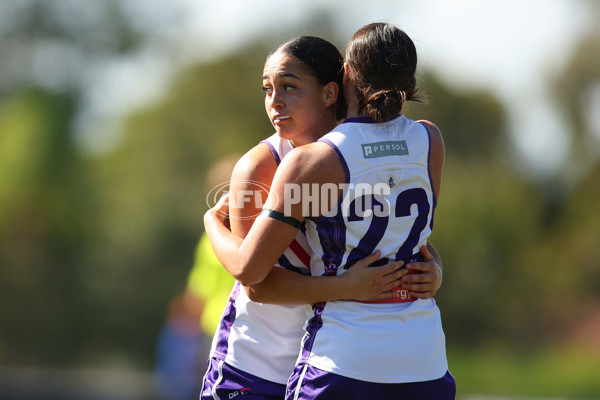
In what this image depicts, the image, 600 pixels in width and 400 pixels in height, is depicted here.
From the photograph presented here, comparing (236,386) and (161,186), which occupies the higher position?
(161,186)

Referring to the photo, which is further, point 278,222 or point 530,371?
point 530,371

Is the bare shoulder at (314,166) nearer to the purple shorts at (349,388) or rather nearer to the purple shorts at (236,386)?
the purple shorts at (349,388)

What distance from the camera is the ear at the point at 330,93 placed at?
11.1 ft

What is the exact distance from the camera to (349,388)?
2914mm

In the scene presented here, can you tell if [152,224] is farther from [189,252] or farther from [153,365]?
[153,365]

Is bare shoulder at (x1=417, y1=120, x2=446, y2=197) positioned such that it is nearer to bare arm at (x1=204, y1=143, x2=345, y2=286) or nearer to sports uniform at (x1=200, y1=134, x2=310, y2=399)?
bare arm at (x1=204, y1=143, x2=345, y2=286)

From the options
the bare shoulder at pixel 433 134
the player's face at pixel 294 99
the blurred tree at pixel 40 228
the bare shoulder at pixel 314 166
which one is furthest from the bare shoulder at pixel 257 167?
the blurred tree at pixel 40 228

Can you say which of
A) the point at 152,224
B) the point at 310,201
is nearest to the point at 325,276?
the point at 310,201

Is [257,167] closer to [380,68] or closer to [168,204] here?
[380,68]

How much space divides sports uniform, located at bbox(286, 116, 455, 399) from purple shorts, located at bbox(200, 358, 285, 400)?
0.18 metres

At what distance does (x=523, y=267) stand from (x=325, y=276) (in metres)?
25.1

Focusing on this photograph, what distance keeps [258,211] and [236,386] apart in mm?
680

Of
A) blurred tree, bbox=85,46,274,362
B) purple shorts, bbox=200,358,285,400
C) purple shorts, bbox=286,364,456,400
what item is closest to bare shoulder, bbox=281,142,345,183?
purple shorts, bbox=286,364,456,400

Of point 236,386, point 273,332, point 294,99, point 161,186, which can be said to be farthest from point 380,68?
point 161,186
